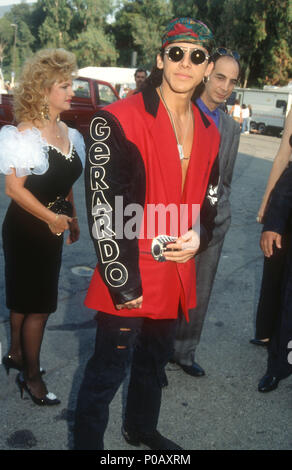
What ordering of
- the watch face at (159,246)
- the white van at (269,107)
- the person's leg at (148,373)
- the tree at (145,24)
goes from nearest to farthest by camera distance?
the watch face at (159,246)
the person's leg at (148,373)
the white van at (269,107)
the tree at (145,24)

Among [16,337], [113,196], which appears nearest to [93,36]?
[16,337]

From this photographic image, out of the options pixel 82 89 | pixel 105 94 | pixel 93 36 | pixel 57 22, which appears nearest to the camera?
pixel 82 89

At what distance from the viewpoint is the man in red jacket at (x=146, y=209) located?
6.25ft

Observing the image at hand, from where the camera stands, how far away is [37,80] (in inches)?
105

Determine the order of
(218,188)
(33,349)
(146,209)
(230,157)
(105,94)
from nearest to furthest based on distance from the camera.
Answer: (146,209)
(33,349)
(218,188)
(230,157)
(105,94)

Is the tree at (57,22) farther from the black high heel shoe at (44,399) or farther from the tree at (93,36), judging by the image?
the black high heel shoe at (44,399)

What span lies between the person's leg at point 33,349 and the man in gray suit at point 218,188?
2.93 ft

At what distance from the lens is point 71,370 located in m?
3.22

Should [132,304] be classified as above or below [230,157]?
below

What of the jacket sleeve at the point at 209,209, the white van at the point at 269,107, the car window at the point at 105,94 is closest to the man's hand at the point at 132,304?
the jacket sleeve at the point at 209,209

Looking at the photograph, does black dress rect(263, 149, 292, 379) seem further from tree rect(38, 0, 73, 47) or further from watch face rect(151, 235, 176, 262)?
tree rect(38, 0, 73, 47)

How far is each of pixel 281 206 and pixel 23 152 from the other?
160 centimetres

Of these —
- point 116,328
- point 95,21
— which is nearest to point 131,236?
point 116,328

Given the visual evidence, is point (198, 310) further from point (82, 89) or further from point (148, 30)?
point (148, 30)
